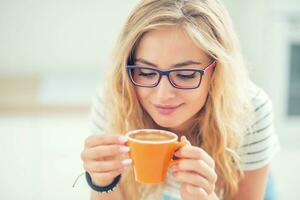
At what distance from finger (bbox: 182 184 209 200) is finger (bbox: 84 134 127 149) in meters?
0.17

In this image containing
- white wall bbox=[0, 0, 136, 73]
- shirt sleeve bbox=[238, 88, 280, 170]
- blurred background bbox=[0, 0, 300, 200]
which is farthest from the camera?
white wall bbox=[0, 0, 136, 73]

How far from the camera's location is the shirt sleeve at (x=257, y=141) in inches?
46.0

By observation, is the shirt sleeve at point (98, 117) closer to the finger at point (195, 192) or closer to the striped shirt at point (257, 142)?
the striped shirt at point (257, 142)

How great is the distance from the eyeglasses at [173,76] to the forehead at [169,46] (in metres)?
0.03

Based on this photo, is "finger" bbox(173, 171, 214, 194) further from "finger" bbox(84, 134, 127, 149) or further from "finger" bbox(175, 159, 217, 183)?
"finger" bbox(84, 134, 127, 149)

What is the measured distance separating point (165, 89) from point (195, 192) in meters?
0.25

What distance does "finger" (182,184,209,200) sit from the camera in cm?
83

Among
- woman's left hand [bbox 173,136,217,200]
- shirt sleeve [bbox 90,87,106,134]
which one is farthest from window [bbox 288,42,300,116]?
woman's left hand [bbox 173,136,217,200]

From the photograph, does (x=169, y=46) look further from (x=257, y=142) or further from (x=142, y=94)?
(x=257, y=142)

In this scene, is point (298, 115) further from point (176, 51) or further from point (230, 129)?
point (176, 51)

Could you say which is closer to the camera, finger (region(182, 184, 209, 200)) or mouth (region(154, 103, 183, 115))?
finger (region(182, 184, 209, 200))

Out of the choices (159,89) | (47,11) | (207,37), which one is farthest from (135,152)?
(47,11)

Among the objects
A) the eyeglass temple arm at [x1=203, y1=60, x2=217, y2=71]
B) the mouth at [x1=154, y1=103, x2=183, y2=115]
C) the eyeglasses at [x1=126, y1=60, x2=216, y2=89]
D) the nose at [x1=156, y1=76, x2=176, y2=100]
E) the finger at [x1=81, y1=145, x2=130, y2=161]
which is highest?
the eyeglass temple arm at [x1=203, y1=60, x2=217, y2=71]

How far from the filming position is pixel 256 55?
8.57 feet
